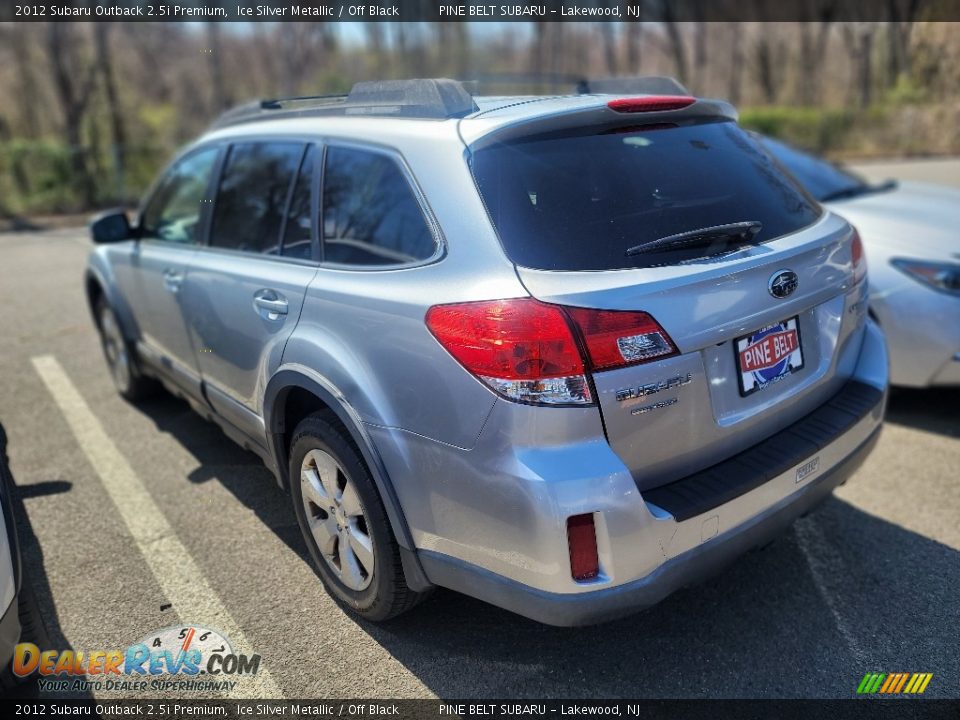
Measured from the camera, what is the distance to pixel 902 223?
4.65 meters

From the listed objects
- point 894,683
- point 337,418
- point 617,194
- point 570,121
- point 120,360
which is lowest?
point 894,683

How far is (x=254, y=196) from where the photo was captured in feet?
11.3

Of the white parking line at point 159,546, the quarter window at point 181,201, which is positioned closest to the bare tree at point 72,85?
the white parking line at point 159,546

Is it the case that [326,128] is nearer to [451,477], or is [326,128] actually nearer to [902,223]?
[451,477]

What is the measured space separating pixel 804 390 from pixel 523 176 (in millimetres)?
1202

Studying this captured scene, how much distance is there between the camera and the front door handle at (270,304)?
293 centimetres

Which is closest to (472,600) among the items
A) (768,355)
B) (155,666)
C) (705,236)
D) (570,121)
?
(155,666)

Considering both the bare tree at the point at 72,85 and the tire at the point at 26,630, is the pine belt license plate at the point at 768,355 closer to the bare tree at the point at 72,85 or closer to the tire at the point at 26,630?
the tire at the point at 26,630

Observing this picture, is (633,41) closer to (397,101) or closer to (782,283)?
(397,101)

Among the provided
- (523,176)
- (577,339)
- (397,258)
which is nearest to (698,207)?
(523,176)

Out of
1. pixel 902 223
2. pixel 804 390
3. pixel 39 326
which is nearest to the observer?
pixel 804 390

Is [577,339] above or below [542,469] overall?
above

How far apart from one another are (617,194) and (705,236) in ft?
0.98

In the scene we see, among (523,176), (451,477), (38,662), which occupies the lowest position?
(38,662)
